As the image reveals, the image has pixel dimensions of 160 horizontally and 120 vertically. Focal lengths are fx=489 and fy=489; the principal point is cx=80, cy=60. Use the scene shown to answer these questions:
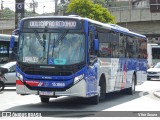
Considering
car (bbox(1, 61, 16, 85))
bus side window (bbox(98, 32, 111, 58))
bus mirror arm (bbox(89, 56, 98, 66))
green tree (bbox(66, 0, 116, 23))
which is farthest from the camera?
green tree (bbox(66, 0, 116, 23))

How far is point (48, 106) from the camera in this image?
16.9m

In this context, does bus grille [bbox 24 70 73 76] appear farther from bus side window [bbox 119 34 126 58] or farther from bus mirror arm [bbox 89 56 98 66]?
bus side window [bbox 119 34 126 58]

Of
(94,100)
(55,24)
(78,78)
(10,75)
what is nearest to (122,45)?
(94,100)

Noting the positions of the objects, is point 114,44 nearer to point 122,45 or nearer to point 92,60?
point 122,45

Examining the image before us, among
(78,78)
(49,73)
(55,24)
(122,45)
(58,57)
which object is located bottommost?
(78,78)

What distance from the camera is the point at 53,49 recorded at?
52.4 feet

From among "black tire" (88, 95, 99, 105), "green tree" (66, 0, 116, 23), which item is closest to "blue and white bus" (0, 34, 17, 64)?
"black tire" (88, 95, 99, 105)

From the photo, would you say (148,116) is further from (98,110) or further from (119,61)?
(119,61)

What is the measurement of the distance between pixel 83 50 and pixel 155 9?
1449 centimetres

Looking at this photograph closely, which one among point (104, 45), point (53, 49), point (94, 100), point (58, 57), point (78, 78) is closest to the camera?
point (78, 78)

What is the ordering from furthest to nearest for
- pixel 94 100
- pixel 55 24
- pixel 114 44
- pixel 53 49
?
1. pixel 114 44
2. pixel 94 100
3. pixel 55 24
4. pixel 53 49

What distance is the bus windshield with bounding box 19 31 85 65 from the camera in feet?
52.1

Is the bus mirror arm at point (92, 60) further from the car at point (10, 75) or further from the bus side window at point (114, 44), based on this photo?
the car at point (10, 75)

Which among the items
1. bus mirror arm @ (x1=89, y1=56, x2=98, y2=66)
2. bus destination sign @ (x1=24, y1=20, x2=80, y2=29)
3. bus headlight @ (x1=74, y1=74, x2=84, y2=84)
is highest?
bus destination sign @ (x1=24, y1=20, x2=80, y2=29)
